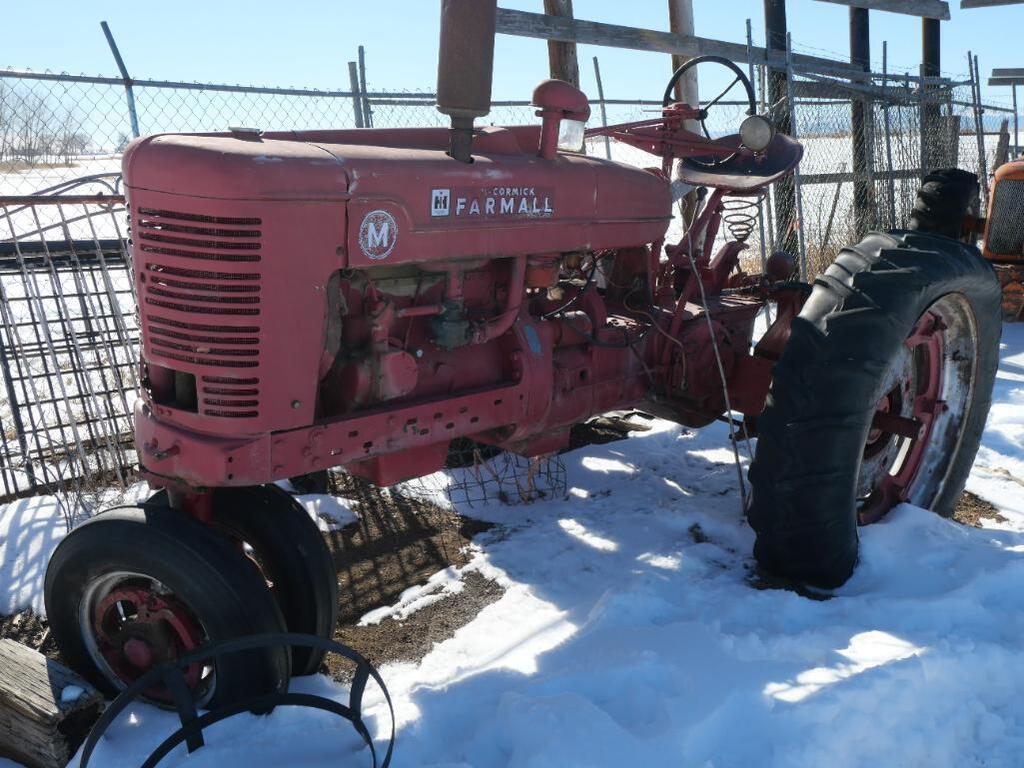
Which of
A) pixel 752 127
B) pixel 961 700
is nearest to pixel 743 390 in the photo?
pixel 752 127

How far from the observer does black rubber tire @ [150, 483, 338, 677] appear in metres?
2.49

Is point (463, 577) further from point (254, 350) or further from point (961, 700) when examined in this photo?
point (961, 700)

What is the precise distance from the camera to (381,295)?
2518 mm

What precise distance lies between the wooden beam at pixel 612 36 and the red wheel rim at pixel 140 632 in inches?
159

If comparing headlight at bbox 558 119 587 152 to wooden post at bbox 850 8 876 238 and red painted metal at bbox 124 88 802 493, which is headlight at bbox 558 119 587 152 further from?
wooden post at bbox 850 8 876 238

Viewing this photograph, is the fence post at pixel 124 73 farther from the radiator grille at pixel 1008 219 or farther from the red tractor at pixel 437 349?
the radiator grille at pixel 1008 219

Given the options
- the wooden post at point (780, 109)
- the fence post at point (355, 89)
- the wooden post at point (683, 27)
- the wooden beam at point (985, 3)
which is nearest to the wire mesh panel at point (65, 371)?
the fence post at point (355, 89)

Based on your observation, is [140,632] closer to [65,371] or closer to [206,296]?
[206,296]

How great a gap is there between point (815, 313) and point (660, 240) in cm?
65

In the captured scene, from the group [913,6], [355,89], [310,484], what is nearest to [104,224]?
[355,89]

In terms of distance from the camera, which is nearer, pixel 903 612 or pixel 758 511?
pixel 903 612

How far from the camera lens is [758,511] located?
303 centimetres

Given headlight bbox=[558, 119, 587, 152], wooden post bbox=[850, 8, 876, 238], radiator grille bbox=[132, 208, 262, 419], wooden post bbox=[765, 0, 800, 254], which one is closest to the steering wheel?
headlight bbox=[558, 119, 587, 152]

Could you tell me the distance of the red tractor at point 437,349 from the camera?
85.3 inches
